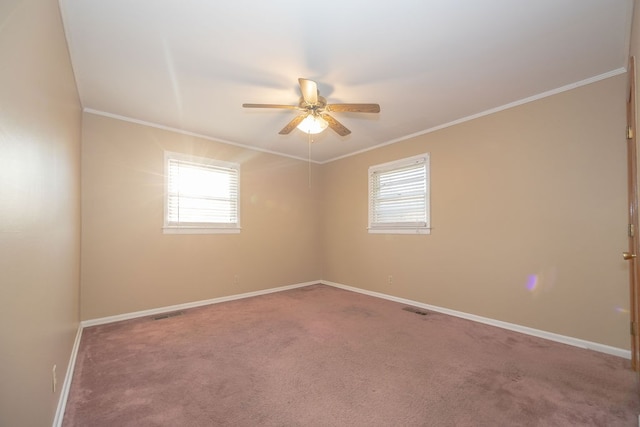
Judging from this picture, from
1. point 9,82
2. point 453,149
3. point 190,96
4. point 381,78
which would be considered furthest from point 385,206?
point 9,82

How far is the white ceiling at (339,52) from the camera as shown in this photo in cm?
189

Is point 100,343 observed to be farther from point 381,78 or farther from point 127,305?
point 381,78

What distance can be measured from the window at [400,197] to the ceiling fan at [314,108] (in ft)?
5.59

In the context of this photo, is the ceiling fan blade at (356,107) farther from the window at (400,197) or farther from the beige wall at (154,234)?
the beige wall at (154,234)

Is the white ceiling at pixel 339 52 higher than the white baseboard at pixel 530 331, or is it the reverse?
the white ceiling at pixel 339 52

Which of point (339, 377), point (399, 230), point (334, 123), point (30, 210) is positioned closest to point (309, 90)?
point (334, 123)

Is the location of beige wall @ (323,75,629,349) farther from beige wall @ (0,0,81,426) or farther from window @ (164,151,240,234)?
beige wall @ (0,0,81,426)

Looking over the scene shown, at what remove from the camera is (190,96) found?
120 inches

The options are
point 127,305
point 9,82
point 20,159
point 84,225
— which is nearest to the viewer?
point 9,82

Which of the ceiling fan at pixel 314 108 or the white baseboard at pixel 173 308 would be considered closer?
the ceiling fan at pixel 314 108

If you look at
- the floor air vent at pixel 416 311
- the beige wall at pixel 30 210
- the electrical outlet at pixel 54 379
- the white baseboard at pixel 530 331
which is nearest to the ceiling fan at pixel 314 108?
the beige wall at pixel 30 210

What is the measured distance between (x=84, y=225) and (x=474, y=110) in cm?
497

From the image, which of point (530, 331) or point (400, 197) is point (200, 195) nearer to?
point (400, 197)

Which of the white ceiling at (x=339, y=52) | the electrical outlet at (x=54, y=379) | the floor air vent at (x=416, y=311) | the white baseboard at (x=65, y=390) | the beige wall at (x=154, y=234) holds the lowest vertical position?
the floor air vent at (x=416, y=311)
